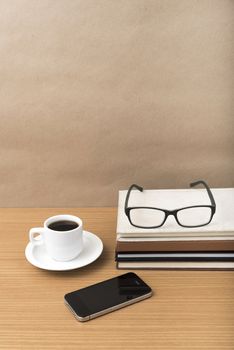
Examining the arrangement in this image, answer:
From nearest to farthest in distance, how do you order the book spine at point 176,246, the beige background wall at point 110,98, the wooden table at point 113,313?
1. the wooden table at point 113,313
2. the book spine at point 176,246
3. the beige background wall at point 110,98

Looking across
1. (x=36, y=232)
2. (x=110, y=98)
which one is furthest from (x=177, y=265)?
(x=110, y=98)

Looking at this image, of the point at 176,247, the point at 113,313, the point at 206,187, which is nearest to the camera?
the point at 113,313

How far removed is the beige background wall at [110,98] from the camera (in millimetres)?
991

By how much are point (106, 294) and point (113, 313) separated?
0.04 metres

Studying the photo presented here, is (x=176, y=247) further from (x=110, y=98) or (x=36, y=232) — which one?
(x=110, y=98)

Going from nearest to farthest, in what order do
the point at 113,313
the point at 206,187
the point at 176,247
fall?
1. the point at 113,313
2. the point at 176,247
3. the point at 206,187

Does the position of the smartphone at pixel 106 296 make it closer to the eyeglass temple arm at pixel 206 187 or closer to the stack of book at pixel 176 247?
the stack of book at pixel 176 247

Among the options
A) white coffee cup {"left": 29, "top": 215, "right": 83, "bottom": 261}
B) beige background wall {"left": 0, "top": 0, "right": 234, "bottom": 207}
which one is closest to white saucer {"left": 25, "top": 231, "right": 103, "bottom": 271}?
white coffee cup {"left": 29, "top": 215, "right": 83, "bottom": 261}

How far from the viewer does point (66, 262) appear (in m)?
0.87

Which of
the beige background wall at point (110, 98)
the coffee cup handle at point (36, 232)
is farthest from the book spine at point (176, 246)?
the beige background wall at point (110, 98)

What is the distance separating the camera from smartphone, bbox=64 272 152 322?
29.4 inches

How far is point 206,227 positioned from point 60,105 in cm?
40

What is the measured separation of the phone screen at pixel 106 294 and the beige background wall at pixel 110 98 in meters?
0.31

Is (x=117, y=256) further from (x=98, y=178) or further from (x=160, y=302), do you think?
(x=98, y=178)
